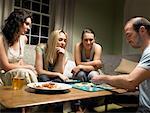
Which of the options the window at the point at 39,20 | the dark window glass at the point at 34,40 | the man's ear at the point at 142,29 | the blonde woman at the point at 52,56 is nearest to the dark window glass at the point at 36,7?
the window at the point at 39,20

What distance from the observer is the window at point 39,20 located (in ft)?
13.3

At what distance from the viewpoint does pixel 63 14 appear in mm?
4098

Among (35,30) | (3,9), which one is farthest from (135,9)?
(3,9)

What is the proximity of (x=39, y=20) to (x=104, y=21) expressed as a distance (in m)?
1.60

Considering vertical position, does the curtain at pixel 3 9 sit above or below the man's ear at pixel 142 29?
above

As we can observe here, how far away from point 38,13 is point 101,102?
89.2 inches

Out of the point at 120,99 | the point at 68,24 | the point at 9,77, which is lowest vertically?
the point at 120,99

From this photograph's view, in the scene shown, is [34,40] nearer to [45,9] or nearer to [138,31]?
[45,9]

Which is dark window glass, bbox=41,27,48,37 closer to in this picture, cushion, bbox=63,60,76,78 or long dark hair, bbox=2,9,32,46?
cushion, bbox=63,60,76,78

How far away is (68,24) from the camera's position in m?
4.18

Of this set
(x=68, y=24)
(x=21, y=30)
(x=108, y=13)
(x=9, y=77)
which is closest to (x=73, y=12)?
(x=68, y=24)

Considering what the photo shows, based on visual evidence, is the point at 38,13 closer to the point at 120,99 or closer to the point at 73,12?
the point at 73,12

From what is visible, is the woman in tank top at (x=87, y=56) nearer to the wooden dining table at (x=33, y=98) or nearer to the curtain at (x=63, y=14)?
the curtain at (x=63, y=14)

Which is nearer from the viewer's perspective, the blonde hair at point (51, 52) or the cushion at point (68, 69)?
the blonde hair at point (51, 52)
